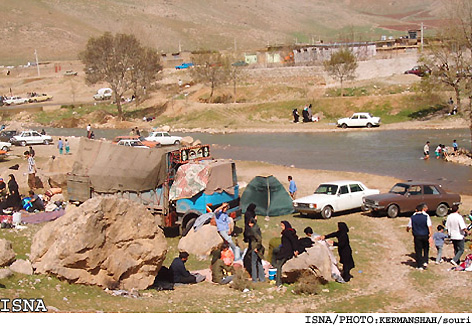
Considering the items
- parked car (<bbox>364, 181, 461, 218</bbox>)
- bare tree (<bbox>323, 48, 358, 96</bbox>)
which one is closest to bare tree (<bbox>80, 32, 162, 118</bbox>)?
bare tree (<bbox>323, 48, 358, 96</bbox>)

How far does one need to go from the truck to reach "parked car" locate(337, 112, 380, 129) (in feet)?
122

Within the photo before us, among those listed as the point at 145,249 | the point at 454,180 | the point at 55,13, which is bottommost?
the point at 454,180

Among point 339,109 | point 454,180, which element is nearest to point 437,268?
point 454,180

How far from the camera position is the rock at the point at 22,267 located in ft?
40.2

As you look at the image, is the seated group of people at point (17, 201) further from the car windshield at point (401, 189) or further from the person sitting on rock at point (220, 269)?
the car windshield at point (401, 189)

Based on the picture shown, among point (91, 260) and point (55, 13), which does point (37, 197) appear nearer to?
point (91, 260)

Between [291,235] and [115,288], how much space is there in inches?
153

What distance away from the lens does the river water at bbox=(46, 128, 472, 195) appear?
34.3 meters

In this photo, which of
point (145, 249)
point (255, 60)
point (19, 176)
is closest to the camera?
point (145, 249)

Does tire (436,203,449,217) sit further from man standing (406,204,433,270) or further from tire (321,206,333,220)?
man standing (406,204,433,270)

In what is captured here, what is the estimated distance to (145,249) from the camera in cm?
1314

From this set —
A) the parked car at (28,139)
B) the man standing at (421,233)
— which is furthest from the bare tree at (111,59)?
the man standing at (421,233)

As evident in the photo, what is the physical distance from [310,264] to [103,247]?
4422 millimetres

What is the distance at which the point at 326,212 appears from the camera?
71.8ft
